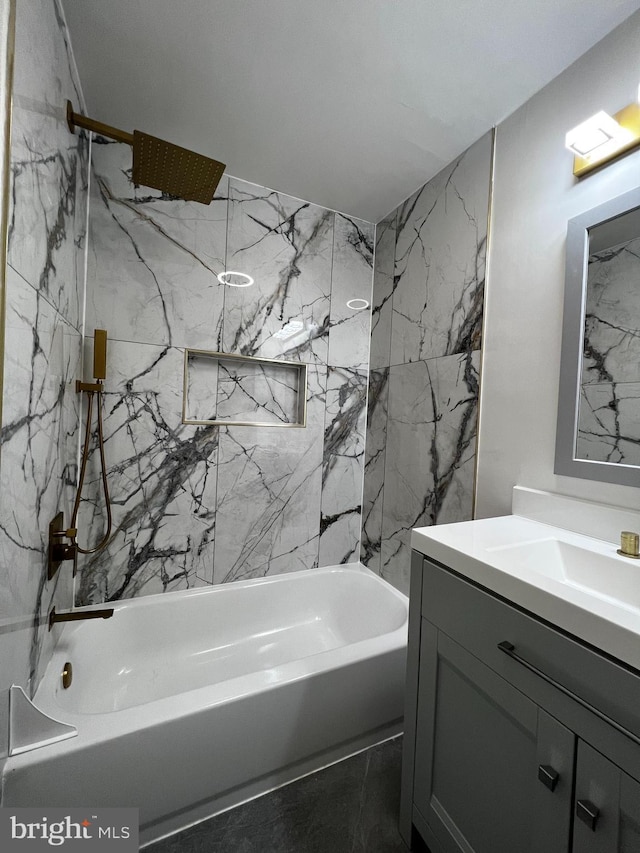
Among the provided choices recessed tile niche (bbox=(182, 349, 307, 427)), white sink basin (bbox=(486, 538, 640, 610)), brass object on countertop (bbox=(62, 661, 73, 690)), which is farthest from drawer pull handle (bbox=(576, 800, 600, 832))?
recessed tile niche (bbox=(182, 349, 307, 427))

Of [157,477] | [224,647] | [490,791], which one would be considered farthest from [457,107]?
[224,647]

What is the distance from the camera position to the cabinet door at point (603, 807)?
563 mm

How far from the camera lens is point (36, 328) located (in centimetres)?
96

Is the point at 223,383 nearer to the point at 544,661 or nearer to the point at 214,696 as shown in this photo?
the point at 214,696

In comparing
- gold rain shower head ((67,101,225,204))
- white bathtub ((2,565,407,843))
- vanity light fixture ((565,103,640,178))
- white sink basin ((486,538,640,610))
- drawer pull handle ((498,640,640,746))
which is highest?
gold rain shower head ((67,101,225,204))

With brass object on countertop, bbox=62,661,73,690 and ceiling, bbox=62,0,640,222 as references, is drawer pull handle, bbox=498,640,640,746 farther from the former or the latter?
ceiling, bbox=62,0,640,222

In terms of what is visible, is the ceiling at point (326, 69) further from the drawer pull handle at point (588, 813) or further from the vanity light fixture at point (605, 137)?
the drawer pull handle at point (588, 813)

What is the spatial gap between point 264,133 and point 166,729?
225 cm

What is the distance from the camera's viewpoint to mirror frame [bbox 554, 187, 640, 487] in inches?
44.6

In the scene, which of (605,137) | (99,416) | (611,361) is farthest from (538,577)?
(99,416)

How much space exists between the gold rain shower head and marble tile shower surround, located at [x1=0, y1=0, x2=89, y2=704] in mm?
118

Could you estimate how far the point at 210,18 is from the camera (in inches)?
44.4

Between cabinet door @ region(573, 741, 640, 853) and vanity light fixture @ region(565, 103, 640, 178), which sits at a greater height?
vanity light fixture @ region(565, 103, 640, 178)

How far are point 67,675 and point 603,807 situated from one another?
5.20 ft
